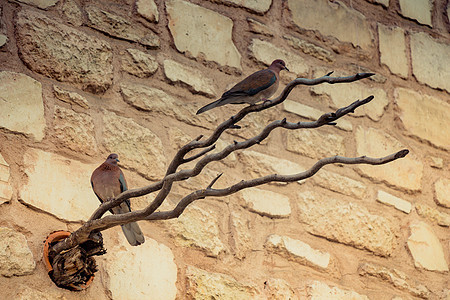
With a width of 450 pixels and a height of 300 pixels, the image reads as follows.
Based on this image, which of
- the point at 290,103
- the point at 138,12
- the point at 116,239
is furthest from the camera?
the point at 290,103

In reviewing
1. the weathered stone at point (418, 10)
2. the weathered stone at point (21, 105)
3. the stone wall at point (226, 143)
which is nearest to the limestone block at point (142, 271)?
the stone wall at point (226, 143)

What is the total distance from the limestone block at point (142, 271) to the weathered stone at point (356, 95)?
1.24m

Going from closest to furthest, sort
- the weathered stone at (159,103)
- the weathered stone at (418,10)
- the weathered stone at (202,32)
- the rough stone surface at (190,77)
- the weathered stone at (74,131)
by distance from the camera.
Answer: the weathered stone at (74,131), the weathered stone at (159,103), the rough stone surface at (190,77), the weathered stone at (202,32), the weathered stone at (418,10)

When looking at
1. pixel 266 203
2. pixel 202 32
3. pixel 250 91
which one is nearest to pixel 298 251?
pixel 266 203

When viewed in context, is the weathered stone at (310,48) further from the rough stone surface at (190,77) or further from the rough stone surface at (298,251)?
the rough stone surface at (298,251)

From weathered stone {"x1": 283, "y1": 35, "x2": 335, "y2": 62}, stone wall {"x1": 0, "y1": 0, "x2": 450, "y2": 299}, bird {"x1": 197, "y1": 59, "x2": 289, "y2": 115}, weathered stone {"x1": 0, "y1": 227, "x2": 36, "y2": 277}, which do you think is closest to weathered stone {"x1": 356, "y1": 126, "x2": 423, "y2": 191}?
stone wall {"x1": 0, "y1": 0, "x2": 450, "y2": 299}

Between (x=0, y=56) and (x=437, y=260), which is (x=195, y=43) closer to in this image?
(x=0, y=56)

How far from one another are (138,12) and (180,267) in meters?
1.13

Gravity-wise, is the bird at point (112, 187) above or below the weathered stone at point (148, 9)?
below

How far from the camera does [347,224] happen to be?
9.91 feet

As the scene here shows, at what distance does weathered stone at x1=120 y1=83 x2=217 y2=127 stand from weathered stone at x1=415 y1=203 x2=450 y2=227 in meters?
1.15

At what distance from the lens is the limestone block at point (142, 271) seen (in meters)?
2.35

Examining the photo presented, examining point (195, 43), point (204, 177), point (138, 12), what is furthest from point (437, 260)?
point (138, 12)

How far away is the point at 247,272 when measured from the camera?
2.66 metres
